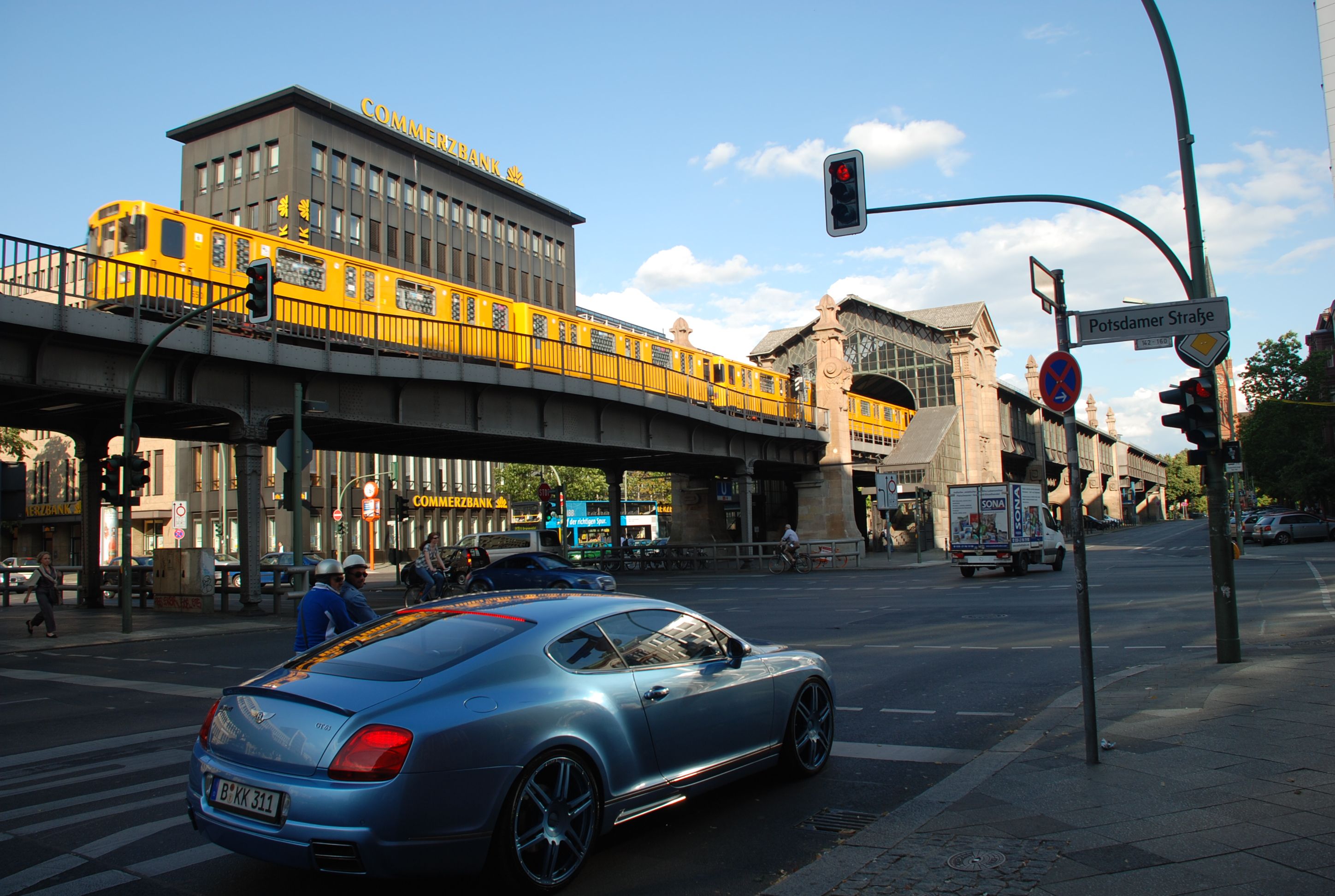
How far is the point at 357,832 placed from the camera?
12.5 ft

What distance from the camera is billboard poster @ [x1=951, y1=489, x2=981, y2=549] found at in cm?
2908

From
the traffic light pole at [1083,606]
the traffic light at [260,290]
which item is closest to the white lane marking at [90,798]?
the traffic light pole at [1083,606]

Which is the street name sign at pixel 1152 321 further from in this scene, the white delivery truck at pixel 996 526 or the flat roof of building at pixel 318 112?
the flat roof of building at pixel 318 112

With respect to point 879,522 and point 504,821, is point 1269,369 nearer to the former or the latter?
point 879,522

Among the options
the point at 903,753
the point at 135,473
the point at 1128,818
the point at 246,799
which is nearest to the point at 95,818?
the point at 246,799

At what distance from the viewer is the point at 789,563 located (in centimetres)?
3741

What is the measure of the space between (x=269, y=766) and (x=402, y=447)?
28845mm

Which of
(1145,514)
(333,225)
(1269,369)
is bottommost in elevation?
(1145,514)

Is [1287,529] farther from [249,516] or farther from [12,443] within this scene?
[12,443]

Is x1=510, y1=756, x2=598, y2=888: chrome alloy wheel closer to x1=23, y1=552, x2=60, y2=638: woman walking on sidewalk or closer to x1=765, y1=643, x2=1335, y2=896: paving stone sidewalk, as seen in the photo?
x1=765, y1=643, x2=1335, y2=896: paving stone sidewalk

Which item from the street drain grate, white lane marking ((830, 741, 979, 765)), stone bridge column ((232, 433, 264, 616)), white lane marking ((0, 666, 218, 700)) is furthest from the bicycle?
the street drain grate

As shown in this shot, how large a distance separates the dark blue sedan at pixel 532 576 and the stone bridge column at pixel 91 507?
35.1ft

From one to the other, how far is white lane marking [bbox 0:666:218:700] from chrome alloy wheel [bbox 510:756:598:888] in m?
7.79

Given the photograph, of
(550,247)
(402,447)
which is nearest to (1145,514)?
(550,247)
